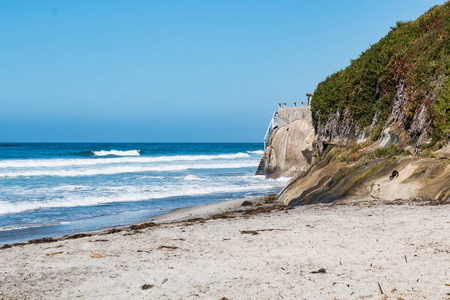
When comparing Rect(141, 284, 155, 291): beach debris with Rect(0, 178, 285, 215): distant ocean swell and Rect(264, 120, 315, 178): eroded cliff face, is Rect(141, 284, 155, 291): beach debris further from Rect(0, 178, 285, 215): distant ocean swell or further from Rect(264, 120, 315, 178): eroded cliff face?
Rect(264, 120, 315, 178): eroded cliff face

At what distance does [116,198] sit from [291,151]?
44.7 feet

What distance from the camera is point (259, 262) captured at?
19.1 feet

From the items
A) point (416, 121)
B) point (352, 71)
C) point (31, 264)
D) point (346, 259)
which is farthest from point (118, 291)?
point (352, 71)

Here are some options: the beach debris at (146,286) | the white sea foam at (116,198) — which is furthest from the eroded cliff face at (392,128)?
the beach debris at (146,286)

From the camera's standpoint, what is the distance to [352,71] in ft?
61.2

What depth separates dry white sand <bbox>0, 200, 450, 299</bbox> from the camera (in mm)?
4762

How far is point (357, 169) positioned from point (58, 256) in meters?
8.56

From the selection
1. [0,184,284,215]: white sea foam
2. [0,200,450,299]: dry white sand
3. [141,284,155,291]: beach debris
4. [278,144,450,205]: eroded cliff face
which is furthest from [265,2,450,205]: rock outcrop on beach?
[141,284,155,291]: beach debris

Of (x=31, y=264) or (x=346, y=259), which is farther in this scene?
(x=31, y=264)

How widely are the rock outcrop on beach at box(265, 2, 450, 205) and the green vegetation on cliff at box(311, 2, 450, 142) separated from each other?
1.1 inches

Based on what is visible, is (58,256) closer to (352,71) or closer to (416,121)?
(416,121)

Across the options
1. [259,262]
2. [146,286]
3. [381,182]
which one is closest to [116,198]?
[381,182]

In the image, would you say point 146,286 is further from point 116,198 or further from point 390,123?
point 116,198

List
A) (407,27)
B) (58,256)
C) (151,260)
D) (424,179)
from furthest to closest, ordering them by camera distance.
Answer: (407,27) < (424,179) < (58,256) < (151,260)
